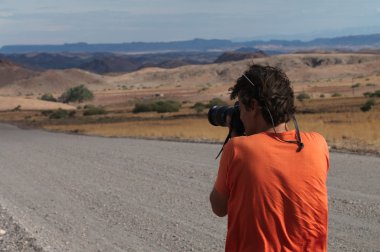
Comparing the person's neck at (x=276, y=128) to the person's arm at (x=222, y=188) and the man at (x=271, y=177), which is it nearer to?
the man at (x=271, y=177)

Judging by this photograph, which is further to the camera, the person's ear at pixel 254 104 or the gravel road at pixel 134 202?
the gravel road at pixel 134 202

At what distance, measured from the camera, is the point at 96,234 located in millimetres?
8344

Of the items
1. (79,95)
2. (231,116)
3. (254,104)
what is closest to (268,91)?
(254,104)

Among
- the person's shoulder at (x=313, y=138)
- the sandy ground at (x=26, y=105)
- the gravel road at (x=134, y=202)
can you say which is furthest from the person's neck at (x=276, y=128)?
the sandy ground at (x=26, y=105)

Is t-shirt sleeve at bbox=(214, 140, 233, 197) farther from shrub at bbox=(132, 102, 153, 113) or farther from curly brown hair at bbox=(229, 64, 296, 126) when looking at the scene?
shrub at bbox=(132, 102, 153, 113)

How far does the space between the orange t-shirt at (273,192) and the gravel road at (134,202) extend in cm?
433

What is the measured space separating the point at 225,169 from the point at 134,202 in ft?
24.9

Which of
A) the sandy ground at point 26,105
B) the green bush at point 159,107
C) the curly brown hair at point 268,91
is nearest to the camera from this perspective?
the curly brown hair at point 268,91

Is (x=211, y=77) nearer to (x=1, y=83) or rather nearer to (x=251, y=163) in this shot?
(x=1, y=83)

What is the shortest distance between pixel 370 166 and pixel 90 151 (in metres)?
8.30

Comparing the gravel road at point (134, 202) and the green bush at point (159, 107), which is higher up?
the gravel road at point (134, 202)

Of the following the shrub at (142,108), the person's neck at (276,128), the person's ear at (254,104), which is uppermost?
the person's ear at (254,104)

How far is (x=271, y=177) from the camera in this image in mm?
2990

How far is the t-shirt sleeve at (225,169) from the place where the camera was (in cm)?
299
